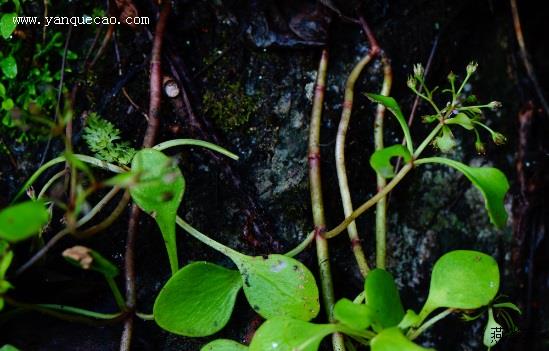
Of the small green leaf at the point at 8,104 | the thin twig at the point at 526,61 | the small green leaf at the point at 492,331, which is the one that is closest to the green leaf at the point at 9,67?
the small green leaf at the point at 8,104

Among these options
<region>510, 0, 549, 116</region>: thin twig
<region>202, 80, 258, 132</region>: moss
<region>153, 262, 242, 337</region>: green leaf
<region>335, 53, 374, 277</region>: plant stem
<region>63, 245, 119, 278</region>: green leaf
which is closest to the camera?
<region>63, 245, 119, 278</region>: green leaf

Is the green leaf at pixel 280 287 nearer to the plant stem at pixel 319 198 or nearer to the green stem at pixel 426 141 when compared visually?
the plant stem at pixel 319 198

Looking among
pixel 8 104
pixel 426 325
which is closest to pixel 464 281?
pixel 426 325

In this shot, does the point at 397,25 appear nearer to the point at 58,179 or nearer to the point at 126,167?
the point at 126,167

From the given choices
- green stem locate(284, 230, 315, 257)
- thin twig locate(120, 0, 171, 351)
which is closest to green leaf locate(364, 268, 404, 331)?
green stem locate(284, 230, 315, 257)

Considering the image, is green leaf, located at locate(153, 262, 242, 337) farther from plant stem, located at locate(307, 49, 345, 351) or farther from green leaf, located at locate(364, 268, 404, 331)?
green leaf, located at locate(364, 268, 404, 331)

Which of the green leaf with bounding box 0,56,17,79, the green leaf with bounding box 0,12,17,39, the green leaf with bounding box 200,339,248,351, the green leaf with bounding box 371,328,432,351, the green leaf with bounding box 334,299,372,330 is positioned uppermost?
the green leaf with bounding box 0,12,17,39

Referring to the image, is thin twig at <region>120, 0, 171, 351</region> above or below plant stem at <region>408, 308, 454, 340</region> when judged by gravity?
above
